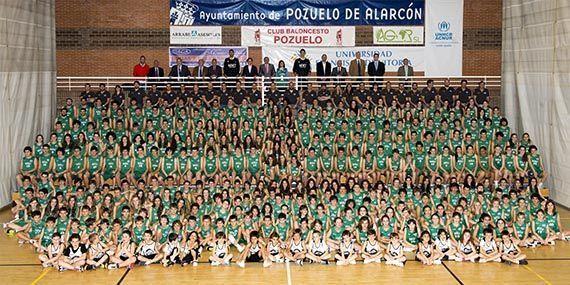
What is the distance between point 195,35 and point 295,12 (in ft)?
11.1

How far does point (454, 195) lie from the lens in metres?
15.9

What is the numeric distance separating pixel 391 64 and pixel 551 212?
33.9 ft

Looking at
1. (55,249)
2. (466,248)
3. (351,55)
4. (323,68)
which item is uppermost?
(351,55)

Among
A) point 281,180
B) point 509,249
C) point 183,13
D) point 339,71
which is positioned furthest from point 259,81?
point 509,249

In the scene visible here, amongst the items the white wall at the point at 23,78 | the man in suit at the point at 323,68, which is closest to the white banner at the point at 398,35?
the man in suit at the point at 323,68

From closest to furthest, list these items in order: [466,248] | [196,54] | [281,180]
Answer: [466,248] → [281,180] → [196,54]

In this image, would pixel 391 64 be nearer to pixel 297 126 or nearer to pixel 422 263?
pixel 297 126

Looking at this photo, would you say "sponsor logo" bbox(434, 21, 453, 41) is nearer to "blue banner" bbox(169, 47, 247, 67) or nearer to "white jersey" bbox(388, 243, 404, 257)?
"blue banner" bbox(169, 47, 247, 67)

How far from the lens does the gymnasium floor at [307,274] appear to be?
40.4 feet

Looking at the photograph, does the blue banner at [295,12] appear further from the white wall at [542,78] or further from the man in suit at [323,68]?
the white wall at [542,78]

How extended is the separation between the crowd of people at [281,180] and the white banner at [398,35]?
2.56 m

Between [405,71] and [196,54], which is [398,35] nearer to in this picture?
[405,71]

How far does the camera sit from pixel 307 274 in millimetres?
12773

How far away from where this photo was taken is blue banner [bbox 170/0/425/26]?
24328mm
